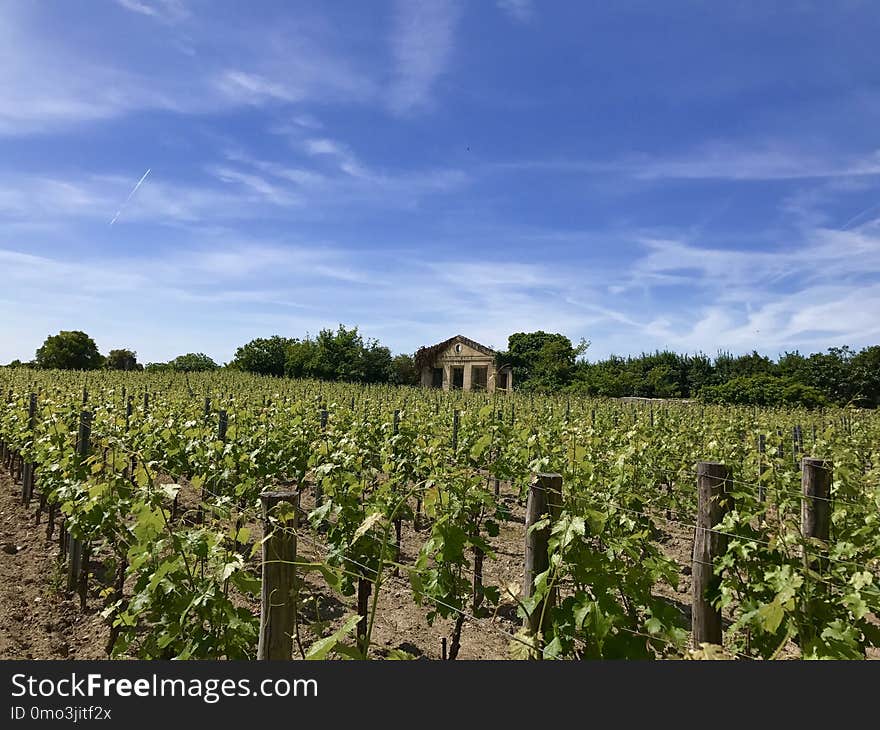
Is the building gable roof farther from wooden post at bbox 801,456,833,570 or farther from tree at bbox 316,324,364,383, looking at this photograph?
wooden post at bbox 801,456,833,570

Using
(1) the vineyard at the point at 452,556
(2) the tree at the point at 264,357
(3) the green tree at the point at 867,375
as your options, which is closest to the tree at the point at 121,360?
(2) the tree at the point at 264,357

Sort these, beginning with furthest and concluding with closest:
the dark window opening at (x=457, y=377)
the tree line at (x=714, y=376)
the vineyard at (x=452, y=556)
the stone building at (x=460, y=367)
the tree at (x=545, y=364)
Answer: the dark window opening at (x=457, y=377) < the stone building at (x=460, y=367) < the tree at (x=545, y=364) < the tree line at (x=714, y=376) < the vineyard at (x=452, y=556)

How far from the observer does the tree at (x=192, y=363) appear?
4594cm

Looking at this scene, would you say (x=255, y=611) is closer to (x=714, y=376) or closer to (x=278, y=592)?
(x=278, y=592)

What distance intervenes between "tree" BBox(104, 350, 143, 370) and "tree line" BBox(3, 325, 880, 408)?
15.6 ft

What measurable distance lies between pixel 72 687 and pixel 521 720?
119cm

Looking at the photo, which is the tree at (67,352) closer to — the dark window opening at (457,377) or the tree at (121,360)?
the tree at (121,360)

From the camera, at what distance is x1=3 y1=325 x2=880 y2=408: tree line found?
28984 millimetres

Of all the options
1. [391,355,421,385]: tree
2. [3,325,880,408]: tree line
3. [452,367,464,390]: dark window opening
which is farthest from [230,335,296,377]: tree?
[452,367,464,390]: dark window opening

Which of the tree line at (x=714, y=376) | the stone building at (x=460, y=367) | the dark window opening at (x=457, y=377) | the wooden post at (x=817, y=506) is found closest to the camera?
the wooden post at (x=817, y=506)

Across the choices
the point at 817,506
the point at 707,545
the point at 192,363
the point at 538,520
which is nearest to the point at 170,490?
the point at 538,520

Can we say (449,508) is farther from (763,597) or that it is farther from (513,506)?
(513,506)

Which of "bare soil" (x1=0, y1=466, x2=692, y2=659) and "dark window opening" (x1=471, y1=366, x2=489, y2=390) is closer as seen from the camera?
"bare soil" (x1=0, y1=466, x2=692, y2=659)

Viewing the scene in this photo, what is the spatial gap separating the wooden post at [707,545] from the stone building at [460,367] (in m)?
33.6
